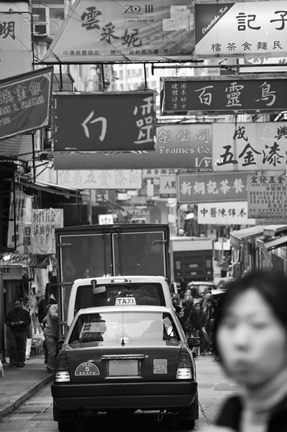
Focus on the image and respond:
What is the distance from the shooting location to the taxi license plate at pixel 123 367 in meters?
12.4

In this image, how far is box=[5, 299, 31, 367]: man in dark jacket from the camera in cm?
2612

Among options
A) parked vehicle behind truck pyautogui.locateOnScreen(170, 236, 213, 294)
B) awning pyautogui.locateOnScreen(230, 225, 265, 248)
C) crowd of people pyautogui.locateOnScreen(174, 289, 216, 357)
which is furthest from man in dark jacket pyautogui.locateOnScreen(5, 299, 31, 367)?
parked vehicle behind truck pyautogui.locateOnScreen(170, 236, 213, 294)

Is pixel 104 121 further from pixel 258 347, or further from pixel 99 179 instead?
pixel 258 347

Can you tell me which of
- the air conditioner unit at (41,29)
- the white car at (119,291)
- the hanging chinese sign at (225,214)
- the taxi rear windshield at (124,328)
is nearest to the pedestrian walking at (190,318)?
the air conditioner unit at (41,29)

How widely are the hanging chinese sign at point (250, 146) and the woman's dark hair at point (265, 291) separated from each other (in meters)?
21.9

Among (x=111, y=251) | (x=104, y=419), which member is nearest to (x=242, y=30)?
(x=111, y=251)

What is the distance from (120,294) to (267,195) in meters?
13.0

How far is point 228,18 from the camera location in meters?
18.9

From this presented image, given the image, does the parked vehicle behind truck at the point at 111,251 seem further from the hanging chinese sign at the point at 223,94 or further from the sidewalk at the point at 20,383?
the hanging chinese sign at the point at 223,94

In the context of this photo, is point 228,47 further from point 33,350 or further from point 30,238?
point 33,350

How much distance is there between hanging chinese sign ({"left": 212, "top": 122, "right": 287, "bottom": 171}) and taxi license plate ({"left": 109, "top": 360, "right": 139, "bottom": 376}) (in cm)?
1273

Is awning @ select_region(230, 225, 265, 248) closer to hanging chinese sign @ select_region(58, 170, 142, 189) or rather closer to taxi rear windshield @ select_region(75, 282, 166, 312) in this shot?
hanging chinese sign @ select_region(58, 170, 142, 189)

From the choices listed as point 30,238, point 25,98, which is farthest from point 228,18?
point 30,238

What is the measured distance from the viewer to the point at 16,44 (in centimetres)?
1912
